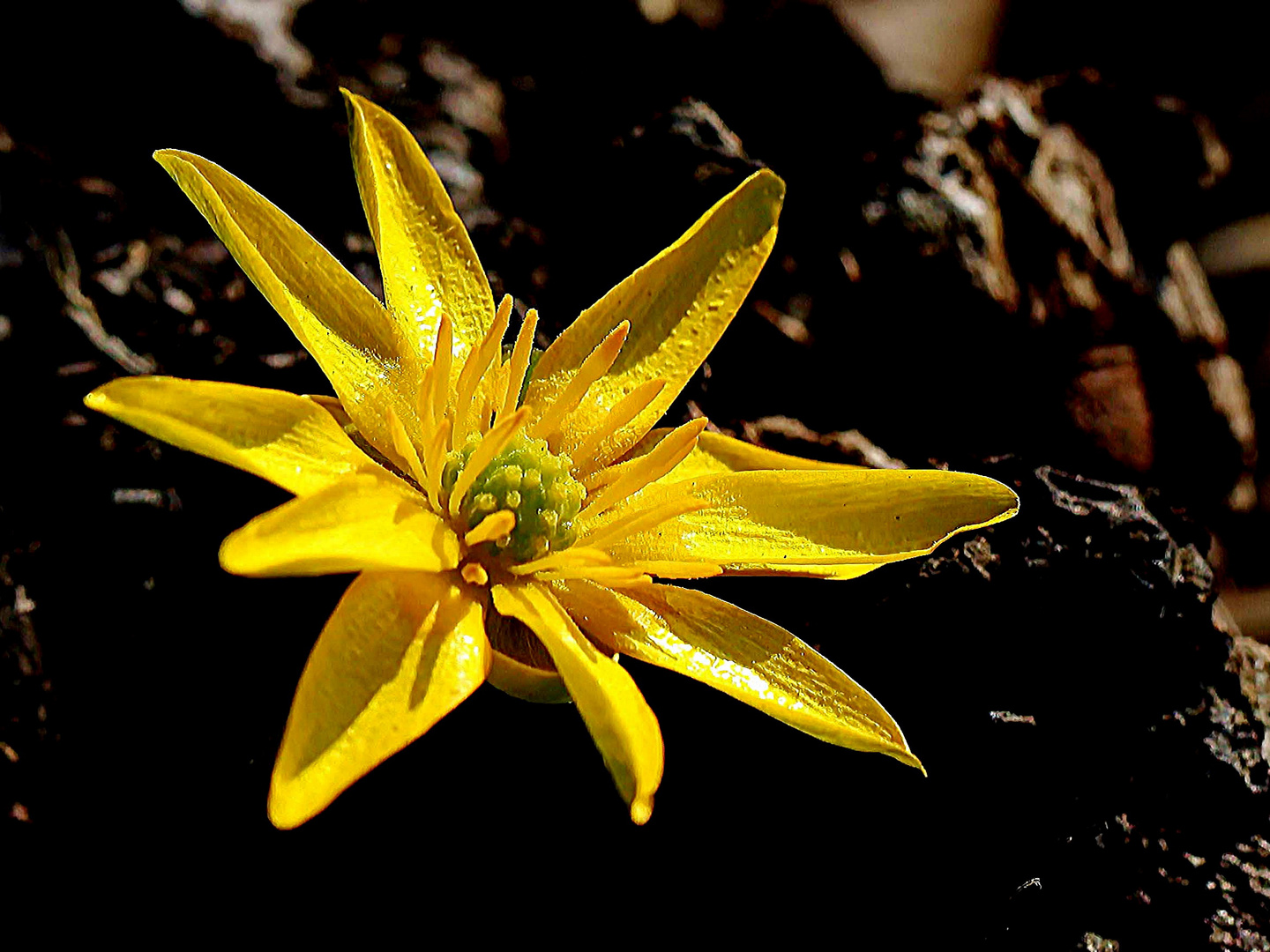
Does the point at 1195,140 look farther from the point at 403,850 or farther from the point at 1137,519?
the point at 403,850

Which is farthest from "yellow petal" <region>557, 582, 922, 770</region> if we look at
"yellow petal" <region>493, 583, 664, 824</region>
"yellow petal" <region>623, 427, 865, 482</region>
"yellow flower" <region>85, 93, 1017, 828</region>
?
"yellow petal" <region>623, 427, 865, 482</region>

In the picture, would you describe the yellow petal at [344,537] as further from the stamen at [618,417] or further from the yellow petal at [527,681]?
the stamen at [618,417]

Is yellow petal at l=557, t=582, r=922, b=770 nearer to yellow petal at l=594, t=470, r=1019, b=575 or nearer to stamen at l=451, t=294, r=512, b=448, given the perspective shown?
yellow petal at l=594, t=470, r=1019, b=575

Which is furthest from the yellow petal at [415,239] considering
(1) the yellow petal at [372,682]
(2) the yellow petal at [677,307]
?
(1) the yellow petal at [372,682]

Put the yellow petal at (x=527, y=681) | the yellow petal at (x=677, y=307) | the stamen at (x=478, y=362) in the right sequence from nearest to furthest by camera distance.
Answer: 1. the yellow petal at (x=527, y=681)
2. the stamen at (x=478, y=362)
3. the yellow petal at (x=677, y=307)

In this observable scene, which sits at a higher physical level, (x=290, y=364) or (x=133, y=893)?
(x=290, y=364)

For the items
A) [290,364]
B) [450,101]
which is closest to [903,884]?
[290,364]

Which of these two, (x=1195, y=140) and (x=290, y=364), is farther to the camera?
(x=1195, y=140)
